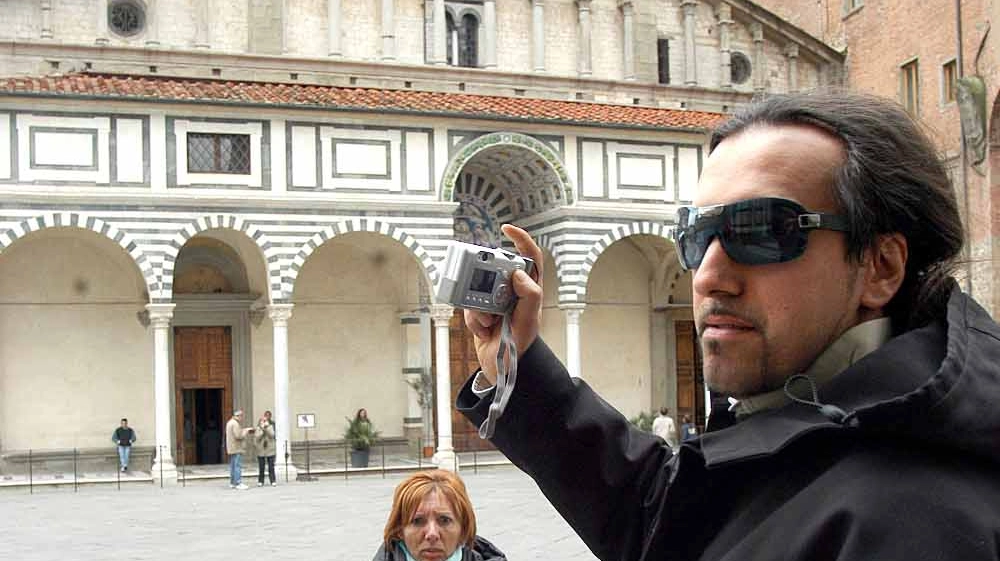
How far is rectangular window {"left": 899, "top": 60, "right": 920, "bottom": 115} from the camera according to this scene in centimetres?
2620

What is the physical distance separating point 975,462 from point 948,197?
42 cm

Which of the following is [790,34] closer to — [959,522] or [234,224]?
[234,224]

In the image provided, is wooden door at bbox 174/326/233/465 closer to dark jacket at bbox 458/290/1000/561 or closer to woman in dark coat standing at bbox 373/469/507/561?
woman in dark coat standing at bbox 373/469/507/561

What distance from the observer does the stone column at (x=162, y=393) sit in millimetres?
20281

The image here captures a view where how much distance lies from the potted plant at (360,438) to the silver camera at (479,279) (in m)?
20.8

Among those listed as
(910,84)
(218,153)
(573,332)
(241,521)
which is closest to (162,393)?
(218,153)

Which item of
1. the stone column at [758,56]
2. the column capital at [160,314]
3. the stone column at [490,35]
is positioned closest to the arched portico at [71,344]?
the column capital at [160,314]

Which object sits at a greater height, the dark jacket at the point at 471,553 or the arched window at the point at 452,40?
the arched window at the point at 452,40

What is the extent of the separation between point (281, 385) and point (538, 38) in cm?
904

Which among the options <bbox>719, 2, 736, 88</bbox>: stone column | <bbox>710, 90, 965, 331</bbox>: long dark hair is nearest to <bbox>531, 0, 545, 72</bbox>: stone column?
<bbox>719, 2, 736, 88</bbox>: stone column

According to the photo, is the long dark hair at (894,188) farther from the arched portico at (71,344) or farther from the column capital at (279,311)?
the arched portico at (71,344)

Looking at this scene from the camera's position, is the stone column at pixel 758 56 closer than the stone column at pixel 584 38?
No

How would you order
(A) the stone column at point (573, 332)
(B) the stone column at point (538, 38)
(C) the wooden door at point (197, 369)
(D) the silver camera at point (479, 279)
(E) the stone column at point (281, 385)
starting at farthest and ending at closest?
(B) the stone column at point (538, 38), (A) the stone column at point (573, 332), (C) the wooden door at point (197, 369), (E) the stone column at point (281, 385), (D) the silver camera at point (479, 279)

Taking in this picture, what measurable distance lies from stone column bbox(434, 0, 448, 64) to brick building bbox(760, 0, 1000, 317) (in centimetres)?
825
